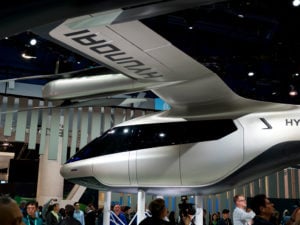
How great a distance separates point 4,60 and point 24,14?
12.2 meters

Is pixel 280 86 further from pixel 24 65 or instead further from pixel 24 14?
pixel 24 14

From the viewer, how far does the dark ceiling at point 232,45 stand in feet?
28.5

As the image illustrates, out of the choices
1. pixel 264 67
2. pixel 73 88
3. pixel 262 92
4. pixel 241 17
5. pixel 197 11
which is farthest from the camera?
pixel 262 92

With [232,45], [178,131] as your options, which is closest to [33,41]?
[232,45]

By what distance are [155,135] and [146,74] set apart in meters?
1.52

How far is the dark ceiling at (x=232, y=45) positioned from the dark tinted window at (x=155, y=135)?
301 cm

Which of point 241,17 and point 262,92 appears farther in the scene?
point 262,92

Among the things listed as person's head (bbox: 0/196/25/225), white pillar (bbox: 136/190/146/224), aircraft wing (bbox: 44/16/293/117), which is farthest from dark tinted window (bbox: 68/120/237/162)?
person's head (bbox: 0/196/25/225)

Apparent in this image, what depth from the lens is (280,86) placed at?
41.7ft

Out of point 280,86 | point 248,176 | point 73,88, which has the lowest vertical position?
point 248,176

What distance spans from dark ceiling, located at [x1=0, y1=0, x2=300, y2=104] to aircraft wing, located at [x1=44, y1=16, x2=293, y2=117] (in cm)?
279

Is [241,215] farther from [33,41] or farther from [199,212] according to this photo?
[33,41]

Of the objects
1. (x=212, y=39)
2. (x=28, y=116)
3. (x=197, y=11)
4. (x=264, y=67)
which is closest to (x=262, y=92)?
(x=264, y=67)

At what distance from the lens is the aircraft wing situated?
4.15 m
